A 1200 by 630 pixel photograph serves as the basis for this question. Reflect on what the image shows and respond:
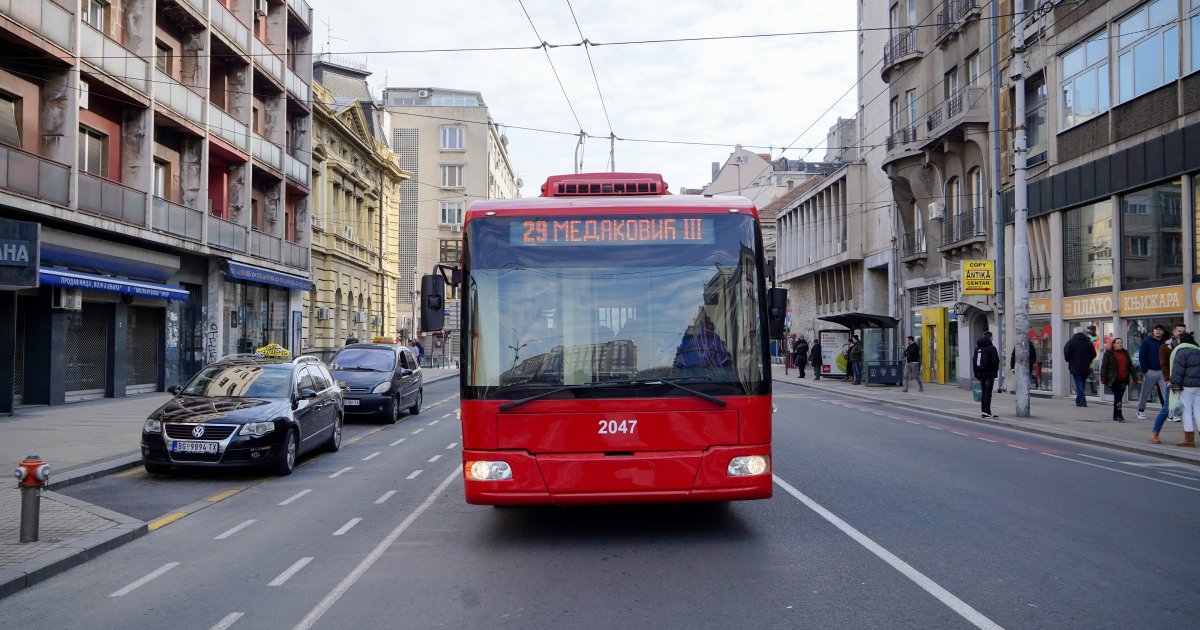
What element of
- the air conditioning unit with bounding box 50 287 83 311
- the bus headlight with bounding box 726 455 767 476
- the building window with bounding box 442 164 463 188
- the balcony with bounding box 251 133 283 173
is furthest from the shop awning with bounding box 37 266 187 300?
the building window with bounding box 442 164 463 188

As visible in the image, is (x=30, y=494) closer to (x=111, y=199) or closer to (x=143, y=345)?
(x=111, y=199)

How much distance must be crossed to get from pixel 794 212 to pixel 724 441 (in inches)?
2086

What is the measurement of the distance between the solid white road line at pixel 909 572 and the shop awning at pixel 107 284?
15028mm

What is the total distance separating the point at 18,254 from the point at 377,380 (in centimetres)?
813

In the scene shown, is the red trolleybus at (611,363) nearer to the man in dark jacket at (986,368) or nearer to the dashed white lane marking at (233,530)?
the dashed white lane marking at (233,530)

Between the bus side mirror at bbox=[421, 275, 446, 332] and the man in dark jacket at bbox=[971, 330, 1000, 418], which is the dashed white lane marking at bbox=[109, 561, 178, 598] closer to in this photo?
the bus side mirror at bbox=[421, 275, 446, 332]

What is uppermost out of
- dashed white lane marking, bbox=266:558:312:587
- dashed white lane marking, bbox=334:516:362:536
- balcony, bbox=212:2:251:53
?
balcony, bbox=212:2:251:53

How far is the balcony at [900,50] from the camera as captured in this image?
117 ft

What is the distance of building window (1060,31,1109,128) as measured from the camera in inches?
896

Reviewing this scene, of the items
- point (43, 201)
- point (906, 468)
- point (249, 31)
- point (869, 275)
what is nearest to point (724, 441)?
point (906, 468)

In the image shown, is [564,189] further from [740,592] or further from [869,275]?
[869,275]

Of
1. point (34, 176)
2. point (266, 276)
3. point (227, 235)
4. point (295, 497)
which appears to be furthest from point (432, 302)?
point (266, 276)

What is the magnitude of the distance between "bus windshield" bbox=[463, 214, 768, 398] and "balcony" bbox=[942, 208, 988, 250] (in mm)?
25502

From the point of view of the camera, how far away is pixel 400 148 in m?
75.9
